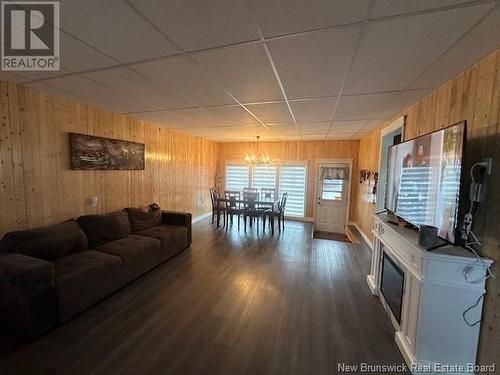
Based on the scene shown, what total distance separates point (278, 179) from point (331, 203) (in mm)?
1809

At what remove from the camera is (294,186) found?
22.5ft

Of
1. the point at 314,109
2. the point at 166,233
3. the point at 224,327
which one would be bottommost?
the point at 224,327

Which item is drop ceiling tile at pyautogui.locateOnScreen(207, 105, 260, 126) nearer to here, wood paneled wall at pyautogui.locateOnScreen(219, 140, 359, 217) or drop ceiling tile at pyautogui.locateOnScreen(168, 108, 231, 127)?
drop ceiling tile at pyautogui.locateOnScreen(168, 108, 231, 127)

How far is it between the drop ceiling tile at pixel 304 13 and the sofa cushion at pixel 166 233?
3118 mm

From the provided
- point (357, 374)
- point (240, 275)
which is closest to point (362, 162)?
point (240, 275)

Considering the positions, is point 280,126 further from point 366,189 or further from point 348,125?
point 366,189

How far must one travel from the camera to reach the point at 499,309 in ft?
4.72

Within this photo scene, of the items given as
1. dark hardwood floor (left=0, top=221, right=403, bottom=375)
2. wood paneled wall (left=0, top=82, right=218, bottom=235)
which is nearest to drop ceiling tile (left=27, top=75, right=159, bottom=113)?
wood paneled wall (left=0, top=82, right=218, bottom=235)

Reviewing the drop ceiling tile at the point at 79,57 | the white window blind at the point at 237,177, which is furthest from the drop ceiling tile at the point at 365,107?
the white window blind at the point at 237,177

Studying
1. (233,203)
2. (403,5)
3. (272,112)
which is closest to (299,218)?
(233,203)

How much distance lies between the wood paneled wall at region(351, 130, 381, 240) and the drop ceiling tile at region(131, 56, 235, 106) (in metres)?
3.48

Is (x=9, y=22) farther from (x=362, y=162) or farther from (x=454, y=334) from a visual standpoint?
(x=362, y=162)

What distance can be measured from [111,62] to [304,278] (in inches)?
133

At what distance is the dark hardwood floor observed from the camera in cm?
168
